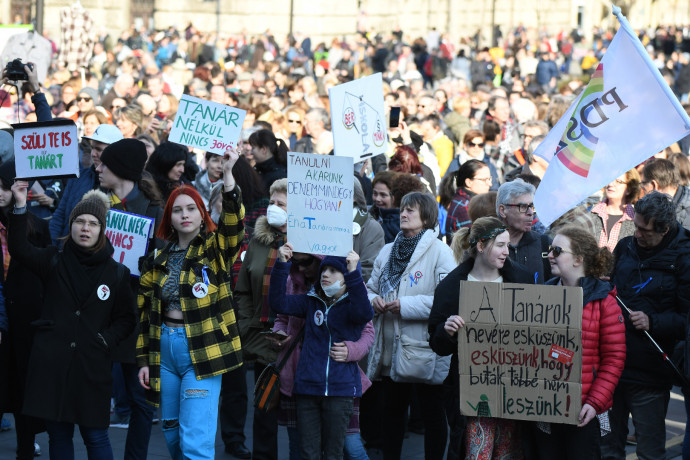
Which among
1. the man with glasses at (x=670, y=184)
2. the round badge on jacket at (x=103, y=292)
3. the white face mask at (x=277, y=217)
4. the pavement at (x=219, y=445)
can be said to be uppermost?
the man with glasses at (x=670, y=184)

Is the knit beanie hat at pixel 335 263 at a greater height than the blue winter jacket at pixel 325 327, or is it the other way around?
the knit beanie hat at pixel 335 263

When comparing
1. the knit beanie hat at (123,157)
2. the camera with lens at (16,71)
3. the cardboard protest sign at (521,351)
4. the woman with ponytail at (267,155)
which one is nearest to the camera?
the cardboard protest sign at (521,351)

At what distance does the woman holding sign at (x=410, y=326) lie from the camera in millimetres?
6812

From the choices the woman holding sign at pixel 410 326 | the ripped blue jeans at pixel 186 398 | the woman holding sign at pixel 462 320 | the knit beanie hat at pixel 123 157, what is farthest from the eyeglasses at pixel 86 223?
the woman holding sign at pixel 462 320

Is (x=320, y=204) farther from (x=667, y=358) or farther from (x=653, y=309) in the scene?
(x=667, y=358)

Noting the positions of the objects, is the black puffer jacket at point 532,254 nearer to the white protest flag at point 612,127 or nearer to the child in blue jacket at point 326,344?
the white protest flag at point 612,127

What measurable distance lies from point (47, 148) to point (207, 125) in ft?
3.44

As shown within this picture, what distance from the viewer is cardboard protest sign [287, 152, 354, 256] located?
6176mm

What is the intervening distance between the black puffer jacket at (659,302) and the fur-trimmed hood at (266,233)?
2126mm

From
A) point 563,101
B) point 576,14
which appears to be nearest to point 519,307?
point 563,101

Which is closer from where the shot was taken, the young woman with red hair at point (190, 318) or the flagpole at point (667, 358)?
the young woman with red hair at point (190, 318)

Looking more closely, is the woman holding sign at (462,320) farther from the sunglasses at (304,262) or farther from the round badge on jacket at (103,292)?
the round badge on jacket at (103,292)

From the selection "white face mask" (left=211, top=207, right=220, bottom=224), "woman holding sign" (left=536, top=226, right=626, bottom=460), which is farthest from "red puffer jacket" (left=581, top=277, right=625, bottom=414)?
"white face mask" (left=211, top=207, right=220, bottom=224)

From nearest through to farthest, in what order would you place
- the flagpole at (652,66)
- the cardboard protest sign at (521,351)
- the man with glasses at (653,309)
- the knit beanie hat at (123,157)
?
1. the cardboard protest sign at (521,351)
2. the flagpole at (652,66)
3. the man with glasses at (653,309)
4. the knit beanie hat at (123,157)
